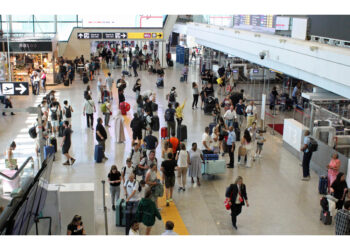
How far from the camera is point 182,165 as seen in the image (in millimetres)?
11078

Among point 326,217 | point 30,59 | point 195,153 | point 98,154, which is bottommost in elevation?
point 326,217

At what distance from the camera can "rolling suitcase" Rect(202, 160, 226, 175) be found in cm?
1195

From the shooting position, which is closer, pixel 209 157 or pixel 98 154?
pixel 209 157

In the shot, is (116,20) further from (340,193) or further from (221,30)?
(340,193)

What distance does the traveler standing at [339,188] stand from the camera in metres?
10.2

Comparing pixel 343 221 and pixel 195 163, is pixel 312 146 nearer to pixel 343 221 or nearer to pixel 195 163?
pixel 195 163

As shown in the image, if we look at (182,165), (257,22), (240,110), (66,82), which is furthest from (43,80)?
(182,165)

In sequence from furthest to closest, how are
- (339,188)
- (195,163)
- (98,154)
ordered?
(98,154) → (195,163) → (339,188)

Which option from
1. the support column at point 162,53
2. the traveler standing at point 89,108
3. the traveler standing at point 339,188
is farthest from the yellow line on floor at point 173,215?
the support column at point 162,53

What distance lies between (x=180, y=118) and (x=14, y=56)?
14472 mm

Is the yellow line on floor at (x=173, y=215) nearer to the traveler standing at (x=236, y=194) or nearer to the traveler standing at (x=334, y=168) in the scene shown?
the traveler standing at (x=236, y=194)

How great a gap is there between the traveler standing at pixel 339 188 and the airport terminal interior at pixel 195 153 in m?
0.02

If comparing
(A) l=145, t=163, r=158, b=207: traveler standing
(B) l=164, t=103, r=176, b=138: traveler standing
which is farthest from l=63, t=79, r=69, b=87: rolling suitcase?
(A) l=145, t=163, r=158, b=207: traveler standing

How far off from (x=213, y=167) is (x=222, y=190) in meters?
0.71
